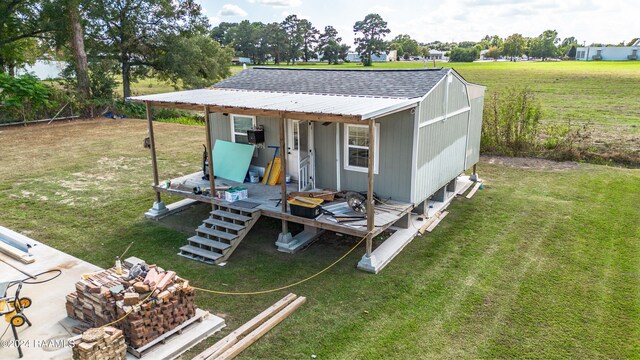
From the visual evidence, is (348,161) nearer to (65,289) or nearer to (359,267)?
(359,267)

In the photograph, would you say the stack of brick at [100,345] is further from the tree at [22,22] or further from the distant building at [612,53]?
the distant building at [612,53]

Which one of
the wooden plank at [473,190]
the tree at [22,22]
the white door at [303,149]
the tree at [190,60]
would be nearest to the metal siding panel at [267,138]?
the white door at [303,149]

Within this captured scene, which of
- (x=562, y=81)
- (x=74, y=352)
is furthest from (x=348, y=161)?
(x=562, y=81)

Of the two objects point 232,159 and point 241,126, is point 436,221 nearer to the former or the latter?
point 232,159

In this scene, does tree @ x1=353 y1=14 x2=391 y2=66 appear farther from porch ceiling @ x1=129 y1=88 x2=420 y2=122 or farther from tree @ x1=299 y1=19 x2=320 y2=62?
porch ceiling @ x1=129 y1=88 x2=420 y2=122

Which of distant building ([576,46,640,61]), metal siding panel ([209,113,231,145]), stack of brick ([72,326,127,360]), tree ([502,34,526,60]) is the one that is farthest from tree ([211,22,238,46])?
stack of brick ([72,326,127,360])

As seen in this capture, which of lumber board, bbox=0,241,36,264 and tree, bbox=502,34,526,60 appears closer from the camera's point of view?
lumber board, bbox=0,241,36,264
